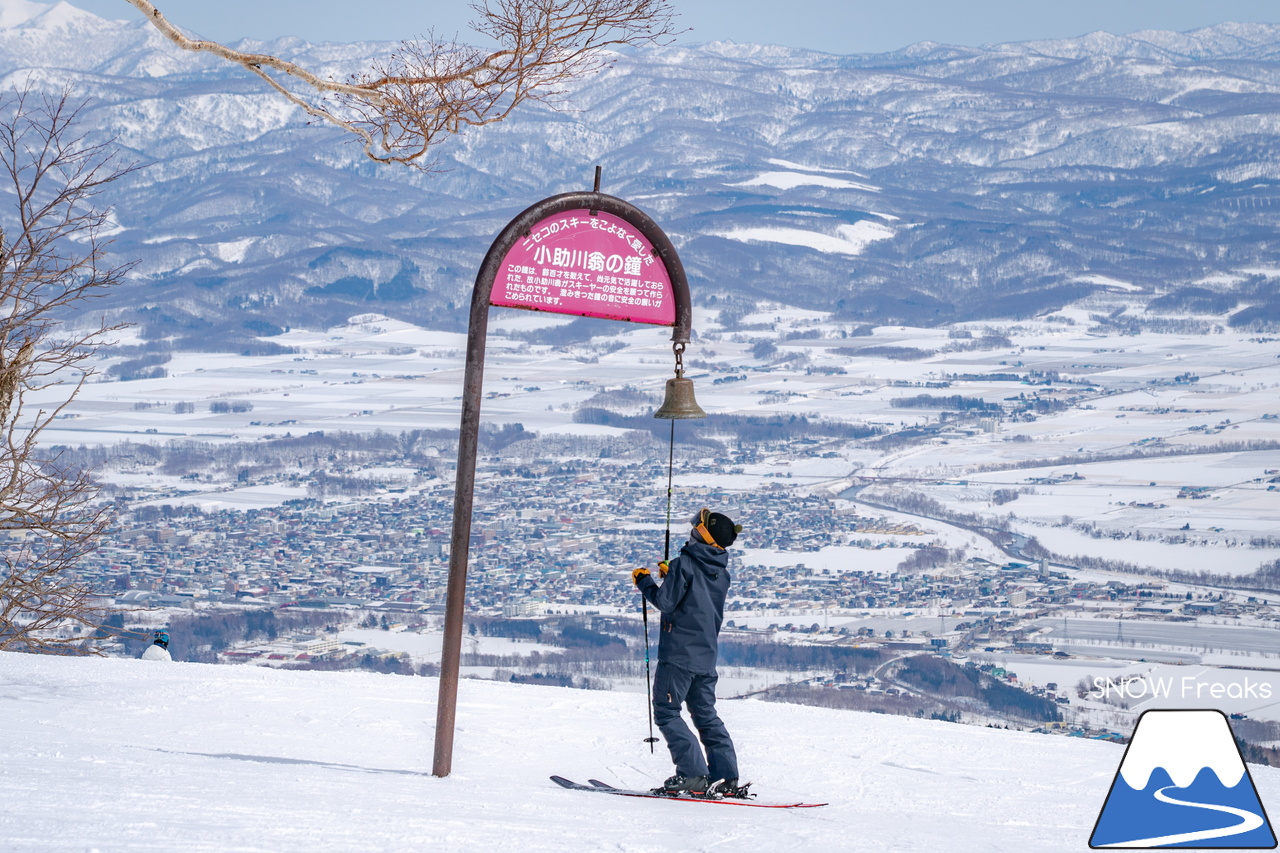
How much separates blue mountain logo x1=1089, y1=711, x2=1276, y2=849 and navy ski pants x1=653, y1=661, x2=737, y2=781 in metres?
1.85

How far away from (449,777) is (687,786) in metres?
1.20

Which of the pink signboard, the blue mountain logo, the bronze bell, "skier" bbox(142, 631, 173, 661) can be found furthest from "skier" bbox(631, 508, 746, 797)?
"skier" bbox(142, 631, 173, 661)

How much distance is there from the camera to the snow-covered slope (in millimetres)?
4879

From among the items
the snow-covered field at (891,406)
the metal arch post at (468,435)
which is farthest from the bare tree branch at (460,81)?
the snow-covered field at (891,406)

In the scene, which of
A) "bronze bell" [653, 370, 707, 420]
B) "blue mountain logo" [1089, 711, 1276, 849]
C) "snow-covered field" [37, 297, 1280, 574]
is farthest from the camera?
"snow-covered field" [37, 297, 1280, 574]

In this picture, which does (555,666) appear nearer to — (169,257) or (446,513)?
(446,513)

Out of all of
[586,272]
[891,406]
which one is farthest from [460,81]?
A: [891,406]

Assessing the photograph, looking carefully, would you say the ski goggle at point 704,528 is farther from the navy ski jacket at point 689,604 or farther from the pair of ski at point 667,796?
the pair of ski at point 667,796

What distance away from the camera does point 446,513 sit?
65375mm

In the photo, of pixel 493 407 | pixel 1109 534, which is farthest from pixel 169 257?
pixel 1109 534

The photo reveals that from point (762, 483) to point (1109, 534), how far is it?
20411 millimetres

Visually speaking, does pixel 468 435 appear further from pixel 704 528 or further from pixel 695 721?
pixel 695 721

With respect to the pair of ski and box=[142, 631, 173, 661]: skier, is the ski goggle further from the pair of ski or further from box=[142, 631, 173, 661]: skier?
box=[142, 631, 173, 661]: skier

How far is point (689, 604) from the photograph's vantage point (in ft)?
19.4
